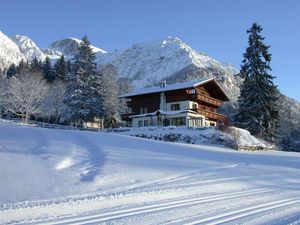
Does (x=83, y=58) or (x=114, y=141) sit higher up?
(x=83, y=58)

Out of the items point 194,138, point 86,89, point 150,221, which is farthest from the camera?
point 86,89

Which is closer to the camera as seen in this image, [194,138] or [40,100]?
[194,138]

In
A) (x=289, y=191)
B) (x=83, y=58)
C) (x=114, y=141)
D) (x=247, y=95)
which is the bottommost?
(x=289, y=191)

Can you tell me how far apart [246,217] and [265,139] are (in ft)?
120

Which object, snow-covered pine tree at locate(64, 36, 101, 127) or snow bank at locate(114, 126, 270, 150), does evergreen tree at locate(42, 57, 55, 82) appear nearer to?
snow-covered pine tree at locate(64, 36, 101, 127)

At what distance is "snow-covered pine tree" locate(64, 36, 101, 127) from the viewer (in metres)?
54.8

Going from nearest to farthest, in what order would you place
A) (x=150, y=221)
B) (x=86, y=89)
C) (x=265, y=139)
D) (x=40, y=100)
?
(x=150, y=221) < (x=265, y=139) < (x=86, y=89) < (x=40, y=100)

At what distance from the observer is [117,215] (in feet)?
34.0

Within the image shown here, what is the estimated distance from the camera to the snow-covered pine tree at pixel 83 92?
54.8 meters

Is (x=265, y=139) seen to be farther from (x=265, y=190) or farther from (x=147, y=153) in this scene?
(x=265, y=190)

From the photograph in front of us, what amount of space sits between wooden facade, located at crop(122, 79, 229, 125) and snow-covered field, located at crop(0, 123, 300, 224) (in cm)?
2836

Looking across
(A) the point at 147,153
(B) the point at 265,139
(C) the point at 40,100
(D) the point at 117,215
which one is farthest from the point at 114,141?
(C) the point at 40,100

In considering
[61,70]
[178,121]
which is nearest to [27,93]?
[61,70]

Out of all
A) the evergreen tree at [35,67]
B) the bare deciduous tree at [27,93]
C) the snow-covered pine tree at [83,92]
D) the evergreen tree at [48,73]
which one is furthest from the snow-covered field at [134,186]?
the evergreen tree at [48,73]
